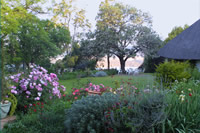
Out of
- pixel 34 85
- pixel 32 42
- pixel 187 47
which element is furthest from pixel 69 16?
pixel 34 85

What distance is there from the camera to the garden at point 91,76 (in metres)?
3.02

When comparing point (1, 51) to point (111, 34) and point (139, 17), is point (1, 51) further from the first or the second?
point (139, 17)

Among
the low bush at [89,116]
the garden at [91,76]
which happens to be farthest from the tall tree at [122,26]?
the low bush at [89,116]

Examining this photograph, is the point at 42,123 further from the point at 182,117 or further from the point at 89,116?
the point at 182,117

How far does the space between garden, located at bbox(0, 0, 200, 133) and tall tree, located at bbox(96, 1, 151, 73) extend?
110 mm

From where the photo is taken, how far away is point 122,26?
22.0m

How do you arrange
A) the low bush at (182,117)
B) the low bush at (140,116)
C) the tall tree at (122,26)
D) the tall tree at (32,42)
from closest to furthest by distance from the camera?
the low bush at (140,116) < the low bush at (182,117) < the tall tree at (32,42) < the tall tree at (122,26)

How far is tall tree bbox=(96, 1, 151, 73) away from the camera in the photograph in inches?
838

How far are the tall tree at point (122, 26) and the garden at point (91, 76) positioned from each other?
110 millimetres

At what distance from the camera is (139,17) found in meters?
22.6

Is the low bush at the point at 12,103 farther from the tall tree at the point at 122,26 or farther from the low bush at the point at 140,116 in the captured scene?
the tall tree at the point at 122,26

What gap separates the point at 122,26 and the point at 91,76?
23.8 feet

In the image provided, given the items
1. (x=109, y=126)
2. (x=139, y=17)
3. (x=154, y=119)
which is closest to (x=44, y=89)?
(x=109, y=126)

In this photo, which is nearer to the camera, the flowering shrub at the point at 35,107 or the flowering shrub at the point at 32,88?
the flowering shrub at the point at 35,107
